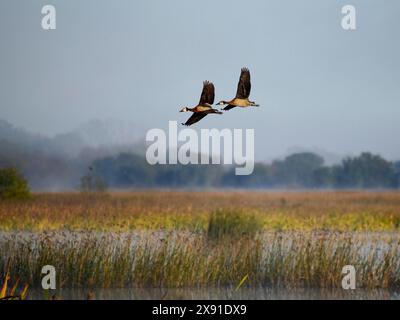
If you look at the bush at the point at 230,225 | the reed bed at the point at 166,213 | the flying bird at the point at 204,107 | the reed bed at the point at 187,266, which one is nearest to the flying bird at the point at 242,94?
the flying bird at the point at 204,107

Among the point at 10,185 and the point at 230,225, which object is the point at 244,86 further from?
the point at 10,185

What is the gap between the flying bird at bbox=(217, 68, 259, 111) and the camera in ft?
22.3

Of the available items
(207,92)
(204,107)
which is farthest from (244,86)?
(204,107)

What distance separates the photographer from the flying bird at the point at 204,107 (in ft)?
22.0

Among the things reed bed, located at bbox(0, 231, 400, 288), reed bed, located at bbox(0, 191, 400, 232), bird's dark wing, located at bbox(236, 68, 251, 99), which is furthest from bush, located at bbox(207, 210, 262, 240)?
bird's dark wing, located at bbox(236, 68, 251, 99)

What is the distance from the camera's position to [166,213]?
15.0 m

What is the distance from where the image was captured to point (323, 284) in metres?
8.89

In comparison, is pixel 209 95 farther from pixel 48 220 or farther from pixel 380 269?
pixel 48 220

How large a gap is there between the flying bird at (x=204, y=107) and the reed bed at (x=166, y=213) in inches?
210

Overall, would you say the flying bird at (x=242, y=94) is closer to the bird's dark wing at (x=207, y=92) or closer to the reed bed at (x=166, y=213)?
the bird's dark wing at (x=207, y=92)

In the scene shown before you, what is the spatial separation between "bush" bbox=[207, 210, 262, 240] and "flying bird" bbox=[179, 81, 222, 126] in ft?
15.5

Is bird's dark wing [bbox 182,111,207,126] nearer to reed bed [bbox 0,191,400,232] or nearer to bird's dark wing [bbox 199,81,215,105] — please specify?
bird's dark wing [bbox 199,81,215,105]

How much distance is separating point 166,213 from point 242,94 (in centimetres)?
825
